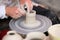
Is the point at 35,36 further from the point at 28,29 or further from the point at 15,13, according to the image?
the point at 15,13

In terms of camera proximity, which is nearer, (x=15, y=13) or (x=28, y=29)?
(x=28, y=29)

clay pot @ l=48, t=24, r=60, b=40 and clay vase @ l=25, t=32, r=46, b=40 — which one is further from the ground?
clay pot @ l=48, t=24, r=60, b=40

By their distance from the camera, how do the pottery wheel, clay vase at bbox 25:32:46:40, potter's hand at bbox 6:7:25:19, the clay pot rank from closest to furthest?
the clay pot, clay vase at bbox 25:32:46:40, the pottery wheel, potter's hand at bbox 6:7:25:19

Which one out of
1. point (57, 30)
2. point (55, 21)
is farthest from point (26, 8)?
point (57, 30)

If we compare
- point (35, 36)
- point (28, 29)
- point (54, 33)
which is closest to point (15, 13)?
point (28, 29)

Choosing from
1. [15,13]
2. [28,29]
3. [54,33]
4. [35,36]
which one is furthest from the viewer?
[15,13]

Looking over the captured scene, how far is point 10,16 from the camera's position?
1152 mm

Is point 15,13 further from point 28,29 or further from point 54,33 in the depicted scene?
point 54,33

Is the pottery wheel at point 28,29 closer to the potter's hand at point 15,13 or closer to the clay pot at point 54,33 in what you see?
the potter's hand at point 15,13

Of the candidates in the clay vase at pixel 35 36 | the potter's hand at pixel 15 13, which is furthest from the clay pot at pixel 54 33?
the potter's hand at pixel 15 13

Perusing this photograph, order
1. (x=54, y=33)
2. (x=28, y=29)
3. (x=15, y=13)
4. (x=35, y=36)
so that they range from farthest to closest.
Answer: (x=15, y=13) < (x=28, y=29) < (x=35, y=36) < (x=54, y=33)

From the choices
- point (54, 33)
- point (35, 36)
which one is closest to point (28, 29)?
point (35, 36)

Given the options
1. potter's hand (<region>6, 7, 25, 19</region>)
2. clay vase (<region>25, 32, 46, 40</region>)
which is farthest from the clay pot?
potter's hand (<region>6, 7, 25, 19</region>)

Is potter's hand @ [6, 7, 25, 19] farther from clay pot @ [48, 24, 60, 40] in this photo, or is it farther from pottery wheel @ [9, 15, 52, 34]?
clay pot @ [48, 24, 60, 40]
